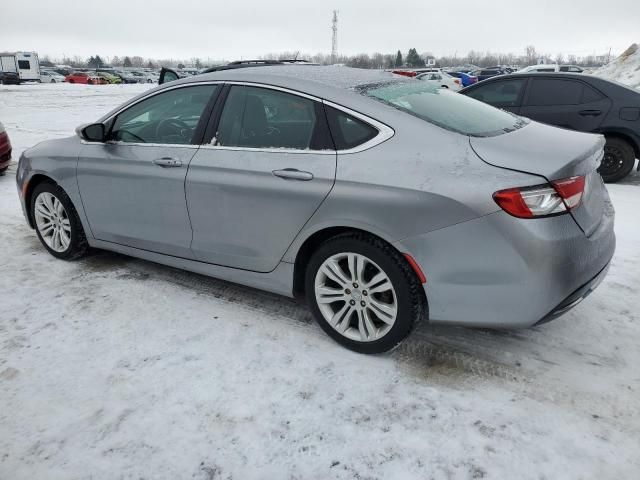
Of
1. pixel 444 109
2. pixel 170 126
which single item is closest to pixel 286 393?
pixel 444 109

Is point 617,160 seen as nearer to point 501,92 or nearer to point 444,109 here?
point 501,92

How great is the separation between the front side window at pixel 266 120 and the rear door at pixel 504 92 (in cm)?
548

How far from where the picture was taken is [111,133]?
3969 mm

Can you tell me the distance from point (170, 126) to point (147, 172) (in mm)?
371

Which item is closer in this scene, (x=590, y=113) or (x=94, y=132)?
(x=94, y=132)

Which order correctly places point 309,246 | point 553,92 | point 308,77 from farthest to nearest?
point 553,92, point 308,77, point 309,246

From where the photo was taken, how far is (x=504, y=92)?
26.0ft

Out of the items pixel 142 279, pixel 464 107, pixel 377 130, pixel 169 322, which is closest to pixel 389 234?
pixel 377 130

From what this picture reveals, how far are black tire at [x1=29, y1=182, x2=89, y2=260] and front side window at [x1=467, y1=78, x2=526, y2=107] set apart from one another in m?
5.98

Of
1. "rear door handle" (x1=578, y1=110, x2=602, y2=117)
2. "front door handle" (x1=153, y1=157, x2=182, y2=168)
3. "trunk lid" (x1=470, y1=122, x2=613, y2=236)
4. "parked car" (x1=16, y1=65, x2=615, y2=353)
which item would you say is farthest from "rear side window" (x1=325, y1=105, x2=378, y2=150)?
"rear door handle" (x1=578, y1=110, x2=602, y2=117)

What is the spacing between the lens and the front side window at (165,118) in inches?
139

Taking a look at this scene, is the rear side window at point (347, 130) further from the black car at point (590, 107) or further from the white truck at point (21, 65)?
the white truck at point (21, 65)

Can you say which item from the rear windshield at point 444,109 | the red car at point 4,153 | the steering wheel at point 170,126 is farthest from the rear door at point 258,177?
the red car at point 4,153

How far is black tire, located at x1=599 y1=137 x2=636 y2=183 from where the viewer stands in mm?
7043
